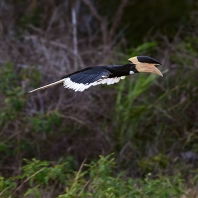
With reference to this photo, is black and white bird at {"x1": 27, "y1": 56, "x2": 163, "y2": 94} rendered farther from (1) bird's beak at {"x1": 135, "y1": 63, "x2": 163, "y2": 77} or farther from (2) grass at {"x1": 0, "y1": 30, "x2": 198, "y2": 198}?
(2) grass at {"x1": 0, "y1": 30, "x2": 198, "y2": 198}

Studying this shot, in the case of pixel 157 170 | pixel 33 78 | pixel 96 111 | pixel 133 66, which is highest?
pixel 133 66

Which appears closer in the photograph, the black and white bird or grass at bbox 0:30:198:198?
the black and white bird

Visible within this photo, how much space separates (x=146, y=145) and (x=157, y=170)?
563mm

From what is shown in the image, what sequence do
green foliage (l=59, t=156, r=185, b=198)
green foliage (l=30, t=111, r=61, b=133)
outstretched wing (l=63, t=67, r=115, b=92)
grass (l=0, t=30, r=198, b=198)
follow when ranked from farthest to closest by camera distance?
1. grass (l=0, t=30, r=198, b=198)
2. green foliage (l=30, t=111, r=61, b=133)
3. green foliage (l=59, t=156, r=185, b=198)
4. outstretched wing (l=63, t=67, r=115, b=92)

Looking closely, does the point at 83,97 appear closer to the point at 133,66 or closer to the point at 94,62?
the point at 94,62

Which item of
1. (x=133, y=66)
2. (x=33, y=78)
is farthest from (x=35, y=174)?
(x=33, y=78)

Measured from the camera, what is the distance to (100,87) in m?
6.61

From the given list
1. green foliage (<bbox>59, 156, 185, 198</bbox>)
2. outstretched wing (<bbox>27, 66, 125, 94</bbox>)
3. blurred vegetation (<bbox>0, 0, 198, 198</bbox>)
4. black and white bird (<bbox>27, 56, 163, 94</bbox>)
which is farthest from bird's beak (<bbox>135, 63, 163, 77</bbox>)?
blurred vegetation (<bbox>0, 0, 198, 198</bbox>)

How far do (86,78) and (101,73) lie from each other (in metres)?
0.09

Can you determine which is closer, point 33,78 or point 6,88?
point 6,88

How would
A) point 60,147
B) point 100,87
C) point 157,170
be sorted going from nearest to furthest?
point 157,170, point 60,147, point 100,87

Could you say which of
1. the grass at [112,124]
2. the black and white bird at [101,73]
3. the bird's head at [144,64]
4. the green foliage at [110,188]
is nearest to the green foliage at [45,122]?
the grass at [112,124]

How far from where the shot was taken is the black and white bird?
12.2ft

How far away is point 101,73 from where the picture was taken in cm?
379
